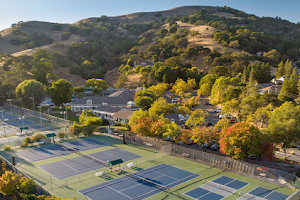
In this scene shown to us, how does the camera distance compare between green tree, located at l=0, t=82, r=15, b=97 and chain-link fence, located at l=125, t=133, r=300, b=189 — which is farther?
green tree, located at l=0, t=82, r=15, b=97

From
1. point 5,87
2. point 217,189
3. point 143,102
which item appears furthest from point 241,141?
point 5,87

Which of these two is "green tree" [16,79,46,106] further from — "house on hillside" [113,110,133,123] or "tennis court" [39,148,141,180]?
"tennis court" [39,148,141,180]

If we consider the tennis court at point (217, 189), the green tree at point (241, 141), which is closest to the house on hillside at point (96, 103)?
the green tree at point (241, 141)

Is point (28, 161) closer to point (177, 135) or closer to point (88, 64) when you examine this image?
point (177, 135)

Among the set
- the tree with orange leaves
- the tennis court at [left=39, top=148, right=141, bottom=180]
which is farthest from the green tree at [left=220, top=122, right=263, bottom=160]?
the tennis court at [left=39, top=148, right=141, bottom=180]

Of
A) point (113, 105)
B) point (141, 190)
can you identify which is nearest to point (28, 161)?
point (141, 190)

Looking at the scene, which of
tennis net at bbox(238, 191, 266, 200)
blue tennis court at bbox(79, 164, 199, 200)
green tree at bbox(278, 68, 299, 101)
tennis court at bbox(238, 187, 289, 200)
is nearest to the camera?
tennis net at bbox(238, 191, 266, 200)

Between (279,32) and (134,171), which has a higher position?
(279,32)
